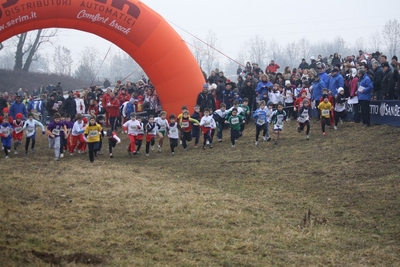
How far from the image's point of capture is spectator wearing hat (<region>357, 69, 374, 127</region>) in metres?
17.2

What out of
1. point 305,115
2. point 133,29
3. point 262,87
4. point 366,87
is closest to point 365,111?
point 366,87

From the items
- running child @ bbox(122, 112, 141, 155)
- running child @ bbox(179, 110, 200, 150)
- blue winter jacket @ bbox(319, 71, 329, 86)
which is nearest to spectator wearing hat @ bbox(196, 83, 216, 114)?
running child @ bbox(179, 110, 200, 150)

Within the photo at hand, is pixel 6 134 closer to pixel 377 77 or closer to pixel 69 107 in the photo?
pixel 69 107

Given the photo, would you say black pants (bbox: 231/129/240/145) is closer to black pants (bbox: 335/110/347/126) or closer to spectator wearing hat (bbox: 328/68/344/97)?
black pants (bbox: 335/110/347/126)

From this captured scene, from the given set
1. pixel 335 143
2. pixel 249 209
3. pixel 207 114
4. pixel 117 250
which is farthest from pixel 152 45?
pixel 117 250

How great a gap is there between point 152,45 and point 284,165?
28.5ft

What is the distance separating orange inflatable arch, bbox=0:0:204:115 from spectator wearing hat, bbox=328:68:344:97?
5563mm

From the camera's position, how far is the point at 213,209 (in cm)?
1002

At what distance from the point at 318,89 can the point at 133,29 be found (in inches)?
293

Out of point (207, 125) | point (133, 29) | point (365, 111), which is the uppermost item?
point (133, 29)

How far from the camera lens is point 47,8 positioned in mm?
19141

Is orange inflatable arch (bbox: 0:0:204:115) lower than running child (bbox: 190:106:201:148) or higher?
higher

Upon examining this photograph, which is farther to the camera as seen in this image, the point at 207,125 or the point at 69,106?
the point at 69,106

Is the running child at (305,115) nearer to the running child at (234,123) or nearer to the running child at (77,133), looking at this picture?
the running child at (234,123)
